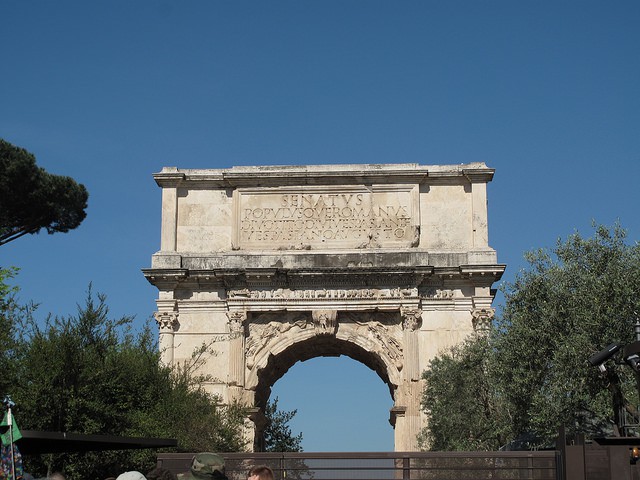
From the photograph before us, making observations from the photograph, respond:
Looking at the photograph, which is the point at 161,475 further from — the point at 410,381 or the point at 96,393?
the point at 410,381

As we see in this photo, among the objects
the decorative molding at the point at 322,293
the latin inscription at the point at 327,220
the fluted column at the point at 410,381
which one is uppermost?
the latin inscription at the point at 327,220

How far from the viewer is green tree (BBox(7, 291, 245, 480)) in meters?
20.9

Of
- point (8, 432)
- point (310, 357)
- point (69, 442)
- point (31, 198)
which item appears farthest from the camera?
point (31, 198)

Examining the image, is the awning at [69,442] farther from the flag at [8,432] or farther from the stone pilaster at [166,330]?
the stone pilaster at [166,330]

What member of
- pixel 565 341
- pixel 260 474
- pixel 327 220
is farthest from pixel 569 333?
pixel 260 474

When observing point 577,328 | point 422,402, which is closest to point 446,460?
point 577,328

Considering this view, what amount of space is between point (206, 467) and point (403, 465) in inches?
273

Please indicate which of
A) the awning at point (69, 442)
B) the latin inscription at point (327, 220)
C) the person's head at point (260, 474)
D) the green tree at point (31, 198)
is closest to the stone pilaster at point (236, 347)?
the latin inscription at point (327, 220)

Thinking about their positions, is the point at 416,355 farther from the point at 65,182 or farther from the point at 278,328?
the point at 65,182

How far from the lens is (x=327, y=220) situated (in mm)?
29766

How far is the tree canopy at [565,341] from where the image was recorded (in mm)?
20562

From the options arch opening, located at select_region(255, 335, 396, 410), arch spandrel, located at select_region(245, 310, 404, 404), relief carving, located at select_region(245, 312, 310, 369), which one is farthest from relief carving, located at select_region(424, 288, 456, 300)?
relief carving, located at select_region(245, 312, 310, 369)

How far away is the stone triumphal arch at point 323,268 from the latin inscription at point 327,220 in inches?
1.1

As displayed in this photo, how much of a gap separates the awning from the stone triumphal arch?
53.9ft
